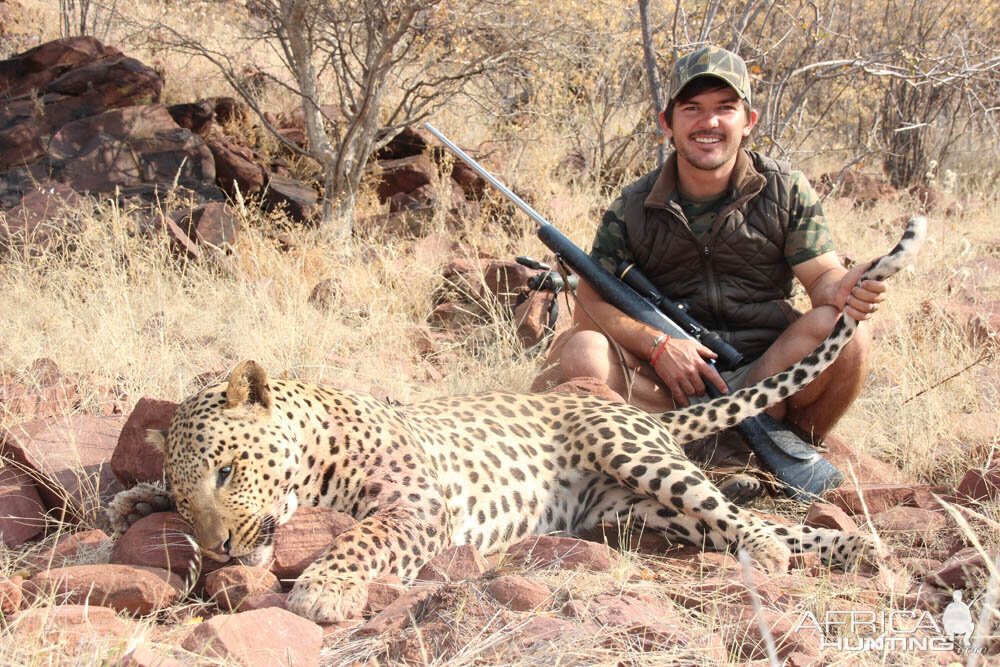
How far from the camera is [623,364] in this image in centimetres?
489

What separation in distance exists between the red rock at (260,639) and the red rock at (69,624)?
0.28 m

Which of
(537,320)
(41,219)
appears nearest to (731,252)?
(537,320)

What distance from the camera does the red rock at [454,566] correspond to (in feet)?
10.0

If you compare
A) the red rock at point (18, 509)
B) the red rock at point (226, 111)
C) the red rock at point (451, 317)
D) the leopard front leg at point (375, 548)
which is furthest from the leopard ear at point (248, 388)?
the red rock at point (226, 111)

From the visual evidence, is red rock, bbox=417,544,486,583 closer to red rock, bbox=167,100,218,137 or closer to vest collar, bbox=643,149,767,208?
vest collar, bbox=643,149,767,208

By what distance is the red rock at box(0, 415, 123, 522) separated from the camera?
374cm

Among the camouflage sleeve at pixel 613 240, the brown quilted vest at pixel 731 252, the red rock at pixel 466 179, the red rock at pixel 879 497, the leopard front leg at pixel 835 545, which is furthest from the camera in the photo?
the red rock at pixel 466 179

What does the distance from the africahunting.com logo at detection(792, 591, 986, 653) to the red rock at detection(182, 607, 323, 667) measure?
1.42 metres

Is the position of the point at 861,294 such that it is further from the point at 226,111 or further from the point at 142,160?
the point at 226,111

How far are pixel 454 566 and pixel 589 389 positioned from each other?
1.76 metres

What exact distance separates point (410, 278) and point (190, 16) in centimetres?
1032

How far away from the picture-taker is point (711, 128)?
4.51m

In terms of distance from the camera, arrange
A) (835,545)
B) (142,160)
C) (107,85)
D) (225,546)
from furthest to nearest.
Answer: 1. (107,85)
2. (142,160)
3. (835,545)
4. (225,546)

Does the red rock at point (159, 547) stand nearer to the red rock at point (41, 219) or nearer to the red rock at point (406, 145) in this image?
the red rock at point (41, 219)
